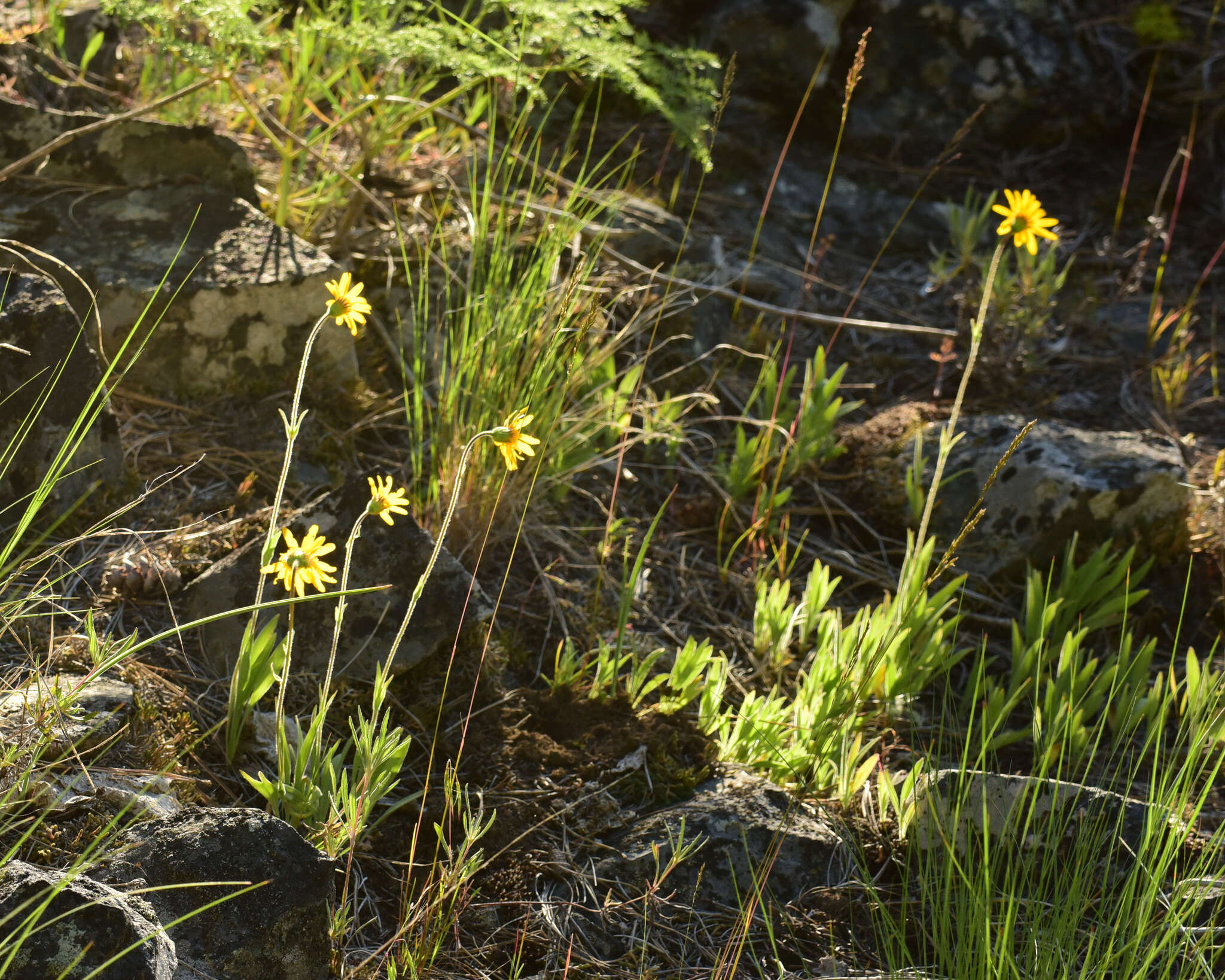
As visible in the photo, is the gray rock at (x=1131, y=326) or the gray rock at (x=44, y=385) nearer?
the gray rock at (x=44, y=385)

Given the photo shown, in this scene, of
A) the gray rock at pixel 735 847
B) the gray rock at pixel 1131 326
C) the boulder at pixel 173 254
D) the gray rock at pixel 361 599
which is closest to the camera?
the gray rock at pixel 735 847

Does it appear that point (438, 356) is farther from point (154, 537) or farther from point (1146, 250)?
point (1146, 250)

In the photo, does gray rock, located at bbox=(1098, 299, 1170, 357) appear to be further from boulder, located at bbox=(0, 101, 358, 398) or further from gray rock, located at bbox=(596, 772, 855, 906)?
boulder, located at bbox=(0, 101, 358, 398)

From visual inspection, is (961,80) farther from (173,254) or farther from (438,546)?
(438,546)

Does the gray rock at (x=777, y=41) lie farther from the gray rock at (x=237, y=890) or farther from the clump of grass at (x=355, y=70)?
the gray rock at (x=237, y=890)

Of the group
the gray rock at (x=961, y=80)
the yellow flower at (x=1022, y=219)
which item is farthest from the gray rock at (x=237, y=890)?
A: the gray rock at (x=961, y=80)

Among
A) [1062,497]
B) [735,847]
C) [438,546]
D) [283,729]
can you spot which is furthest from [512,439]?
[1062,497]

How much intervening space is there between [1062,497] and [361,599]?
2117 millimetres

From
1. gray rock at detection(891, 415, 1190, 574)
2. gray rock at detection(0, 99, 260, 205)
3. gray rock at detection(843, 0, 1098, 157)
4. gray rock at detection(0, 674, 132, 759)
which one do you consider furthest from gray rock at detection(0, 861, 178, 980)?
gray rock at detection(843, 0, 1098, 157)

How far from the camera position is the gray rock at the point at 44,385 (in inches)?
90.3

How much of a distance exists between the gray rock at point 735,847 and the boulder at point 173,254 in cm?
165

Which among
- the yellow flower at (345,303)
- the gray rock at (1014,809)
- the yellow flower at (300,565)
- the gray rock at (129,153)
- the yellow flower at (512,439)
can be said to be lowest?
the gray rock at (1014,809)

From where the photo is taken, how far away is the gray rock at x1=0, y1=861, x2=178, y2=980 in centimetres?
136

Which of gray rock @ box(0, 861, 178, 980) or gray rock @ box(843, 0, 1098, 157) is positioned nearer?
gray rock @ box(0, 861, 178, 980)
